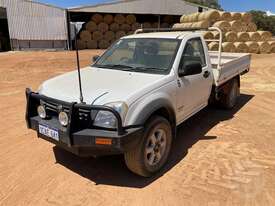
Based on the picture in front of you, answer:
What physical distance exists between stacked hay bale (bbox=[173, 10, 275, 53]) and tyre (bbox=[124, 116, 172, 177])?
16.2m

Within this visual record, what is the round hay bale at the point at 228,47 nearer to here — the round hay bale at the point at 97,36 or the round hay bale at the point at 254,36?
the round hay bale at the point at 254,36

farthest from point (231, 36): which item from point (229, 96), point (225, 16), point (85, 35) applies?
point (229, 96)

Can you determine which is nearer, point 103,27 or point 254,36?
point 254,36

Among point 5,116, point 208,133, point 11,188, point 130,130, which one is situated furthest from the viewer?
point 5,116

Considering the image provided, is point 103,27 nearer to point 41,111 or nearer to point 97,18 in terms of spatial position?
point 97,18

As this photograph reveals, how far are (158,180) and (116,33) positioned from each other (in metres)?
23.4

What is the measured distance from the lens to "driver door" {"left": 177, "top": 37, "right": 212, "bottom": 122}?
15.1ft

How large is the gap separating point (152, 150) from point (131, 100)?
84cm

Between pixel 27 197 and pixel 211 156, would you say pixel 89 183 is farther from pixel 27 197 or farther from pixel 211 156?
pixel 211 156

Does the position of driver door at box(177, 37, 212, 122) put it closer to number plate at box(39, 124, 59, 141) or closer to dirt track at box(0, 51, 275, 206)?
dirt track at box(0, 51, 275, 206)

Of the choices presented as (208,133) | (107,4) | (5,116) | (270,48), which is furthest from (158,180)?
(107,4)

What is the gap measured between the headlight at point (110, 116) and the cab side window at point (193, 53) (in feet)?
5.09

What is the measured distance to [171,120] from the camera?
4371 millimetres

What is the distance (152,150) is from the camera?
3990 mm
